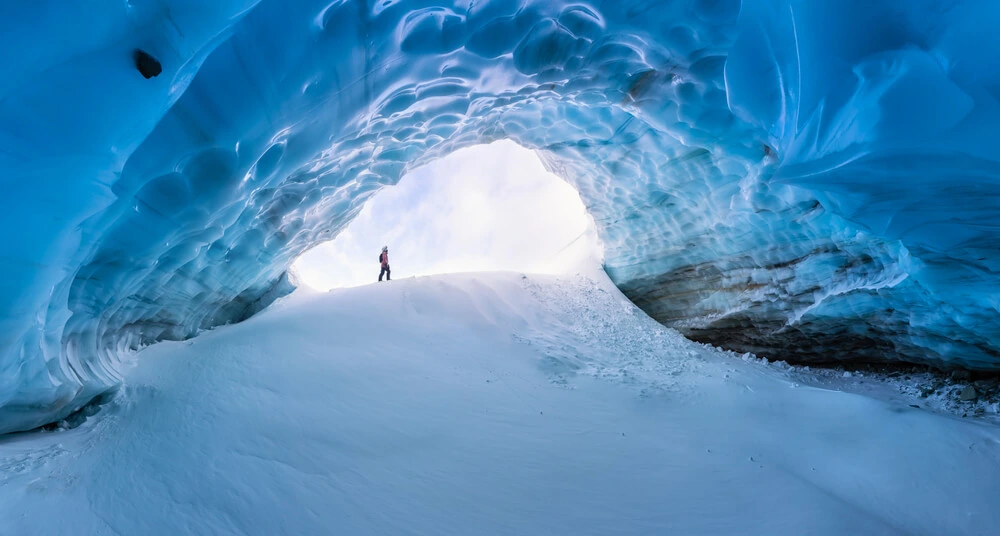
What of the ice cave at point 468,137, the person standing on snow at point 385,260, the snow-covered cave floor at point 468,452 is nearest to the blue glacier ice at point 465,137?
the ice cave at point 468,137

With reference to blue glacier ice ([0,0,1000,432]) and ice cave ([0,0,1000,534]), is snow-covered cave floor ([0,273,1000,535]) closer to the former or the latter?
ice cave ([0,0,1000,534])

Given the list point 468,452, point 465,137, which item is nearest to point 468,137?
point 465,137

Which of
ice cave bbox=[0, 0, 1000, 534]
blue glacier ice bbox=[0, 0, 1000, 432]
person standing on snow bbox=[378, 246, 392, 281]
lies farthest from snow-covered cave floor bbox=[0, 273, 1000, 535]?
person standing on snow bbox=[378, 246, 392, 281]

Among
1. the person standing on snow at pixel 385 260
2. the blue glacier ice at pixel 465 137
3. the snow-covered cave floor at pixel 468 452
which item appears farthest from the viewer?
the person standing on snow at pixel 385 260

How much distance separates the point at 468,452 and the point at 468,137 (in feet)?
16.7

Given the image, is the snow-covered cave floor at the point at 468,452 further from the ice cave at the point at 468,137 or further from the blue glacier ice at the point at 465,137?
the blue glacier ice at the point at 465,137

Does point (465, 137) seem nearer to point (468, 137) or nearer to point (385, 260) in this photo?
point (468, 137)

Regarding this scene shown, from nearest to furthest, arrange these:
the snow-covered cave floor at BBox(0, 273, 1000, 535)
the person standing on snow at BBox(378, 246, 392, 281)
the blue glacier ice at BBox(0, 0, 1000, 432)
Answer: the blue glacier ice at BBox(0, 0, 1000, 432) < the snow-covered cave floor at BBox(0, 273, 1000, 535) < the person standing on snow at BBox(378, 246, 392, 281)

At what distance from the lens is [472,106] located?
5.20 metres

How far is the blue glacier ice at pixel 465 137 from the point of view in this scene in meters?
2.10

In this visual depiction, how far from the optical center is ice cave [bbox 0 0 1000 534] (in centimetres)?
214

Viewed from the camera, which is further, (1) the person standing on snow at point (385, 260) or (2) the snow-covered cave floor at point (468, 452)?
(1) the person standing on snow at point (385, 260)

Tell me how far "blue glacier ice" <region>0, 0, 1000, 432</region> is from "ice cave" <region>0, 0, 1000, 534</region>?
0.02 metres

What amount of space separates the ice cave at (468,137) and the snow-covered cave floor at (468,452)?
0.05 m
